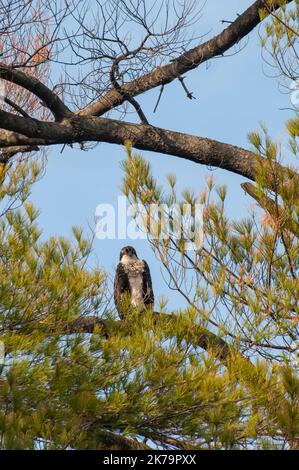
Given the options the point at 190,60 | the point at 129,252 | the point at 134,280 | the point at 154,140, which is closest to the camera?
the point at 154,140

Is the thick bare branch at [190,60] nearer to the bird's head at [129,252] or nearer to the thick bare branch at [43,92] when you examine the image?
the thick bare branch at [43,92]

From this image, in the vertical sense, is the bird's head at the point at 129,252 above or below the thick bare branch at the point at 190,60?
below

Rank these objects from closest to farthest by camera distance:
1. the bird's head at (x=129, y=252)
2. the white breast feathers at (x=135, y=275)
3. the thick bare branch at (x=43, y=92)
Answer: the thick bare branch at (x=43, y=92), the white breast feathers at (x=135, y=275), the bird's head at (x=129, y=252)

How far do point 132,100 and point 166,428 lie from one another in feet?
8.49

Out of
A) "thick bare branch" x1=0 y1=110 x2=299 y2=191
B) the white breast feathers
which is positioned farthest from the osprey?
"thick bare branch" x1=0 y1=110 x2=299 y2=191

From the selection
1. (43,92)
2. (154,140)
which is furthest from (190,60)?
(43,92)

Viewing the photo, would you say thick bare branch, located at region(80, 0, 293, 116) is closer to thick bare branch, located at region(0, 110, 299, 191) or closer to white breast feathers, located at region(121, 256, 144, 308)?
thick bare branch, located at region(0, 110, 299, 191)

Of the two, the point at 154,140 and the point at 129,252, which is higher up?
the point at 154,140

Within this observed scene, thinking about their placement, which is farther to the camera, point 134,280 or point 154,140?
point 134,280

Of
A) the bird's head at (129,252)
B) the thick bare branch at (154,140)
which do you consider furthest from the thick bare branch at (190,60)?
the bird's head at (129,252)

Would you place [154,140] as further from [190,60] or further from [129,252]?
[129,252]

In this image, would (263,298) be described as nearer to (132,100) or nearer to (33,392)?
(33,392)
